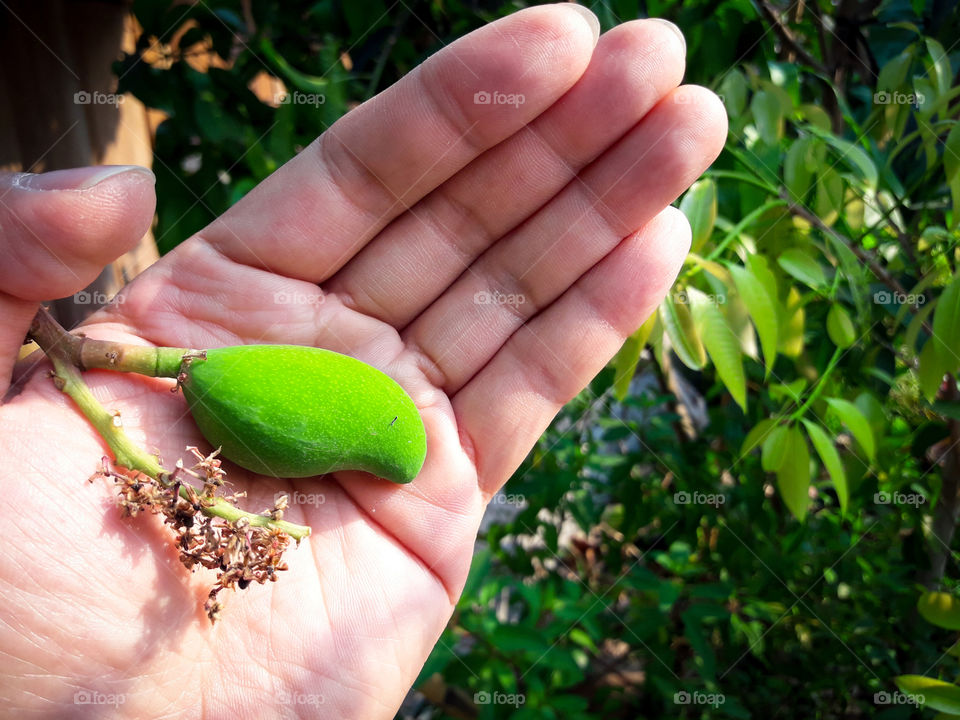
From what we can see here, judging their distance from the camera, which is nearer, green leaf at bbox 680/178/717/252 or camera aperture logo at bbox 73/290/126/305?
green leaf at bbox 680/178/717/252

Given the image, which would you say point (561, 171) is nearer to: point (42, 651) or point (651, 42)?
point (651, 42)

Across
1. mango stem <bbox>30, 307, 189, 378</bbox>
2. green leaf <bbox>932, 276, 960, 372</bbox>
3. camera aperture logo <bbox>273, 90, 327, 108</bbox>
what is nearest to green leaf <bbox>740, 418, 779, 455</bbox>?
green leaf <bbox>932, 276, 960, 372</bbox>

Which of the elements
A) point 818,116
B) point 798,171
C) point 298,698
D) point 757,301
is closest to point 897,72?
point 818,116

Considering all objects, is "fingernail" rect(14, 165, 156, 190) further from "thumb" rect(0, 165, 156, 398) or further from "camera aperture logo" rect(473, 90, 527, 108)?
"camera aperture logo" rect(473, 90, 527, 108)

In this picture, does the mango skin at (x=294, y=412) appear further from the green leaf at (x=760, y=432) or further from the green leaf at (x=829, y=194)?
the green leaf at (x=829, y=194)

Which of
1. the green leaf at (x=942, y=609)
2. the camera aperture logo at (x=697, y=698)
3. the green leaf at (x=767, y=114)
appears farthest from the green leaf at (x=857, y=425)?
the camera aperture logo at (x=697, y=698)

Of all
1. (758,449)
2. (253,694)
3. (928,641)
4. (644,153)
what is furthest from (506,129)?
(928,641)
